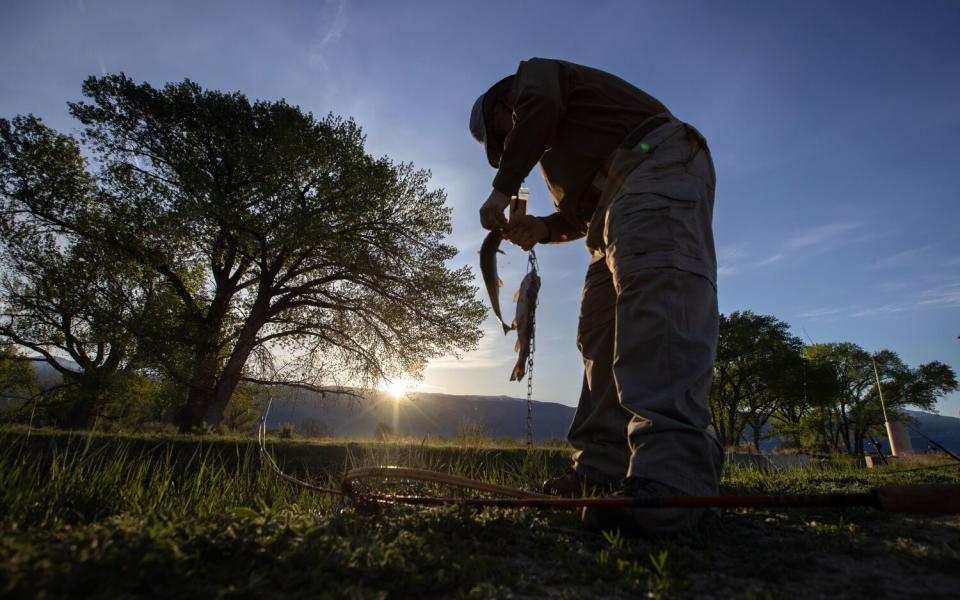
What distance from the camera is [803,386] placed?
37.3 metres

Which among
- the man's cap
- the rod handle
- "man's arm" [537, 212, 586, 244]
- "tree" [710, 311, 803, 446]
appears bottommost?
the rod handle

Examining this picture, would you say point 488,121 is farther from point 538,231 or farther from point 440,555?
point 440,555

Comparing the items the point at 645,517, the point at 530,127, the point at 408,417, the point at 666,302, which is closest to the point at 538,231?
the point at 530,127

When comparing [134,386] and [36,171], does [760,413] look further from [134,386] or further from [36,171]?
[36,171]

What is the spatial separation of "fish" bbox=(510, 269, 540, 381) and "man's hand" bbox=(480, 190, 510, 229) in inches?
23.0

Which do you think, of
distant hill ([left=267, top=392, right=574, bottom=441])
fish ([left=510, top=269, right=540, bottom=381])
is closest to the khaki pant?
fish ([left=510, top=269, right=540, bottom=381])

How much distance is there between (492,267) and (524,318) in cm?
58

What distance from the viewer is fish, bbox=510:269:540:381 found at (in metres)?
3.03

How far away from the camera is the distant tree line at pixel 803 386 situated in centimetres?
3959

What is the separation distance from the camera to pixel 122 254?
626 inches

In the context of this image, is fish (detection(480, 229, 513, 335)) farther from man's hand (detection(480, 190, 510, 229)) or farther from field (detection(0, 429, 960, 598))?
field (detection(0, 429, 960, 598))

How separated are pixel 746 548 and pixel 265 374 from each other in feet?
60.1

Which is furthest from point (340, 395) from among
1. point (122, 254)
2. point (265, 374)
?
point (122, 254)

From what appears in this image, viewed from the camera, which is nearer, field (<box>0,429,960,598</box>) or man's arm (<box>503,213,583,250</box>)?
field (<box>0,429,960,598</box>)
